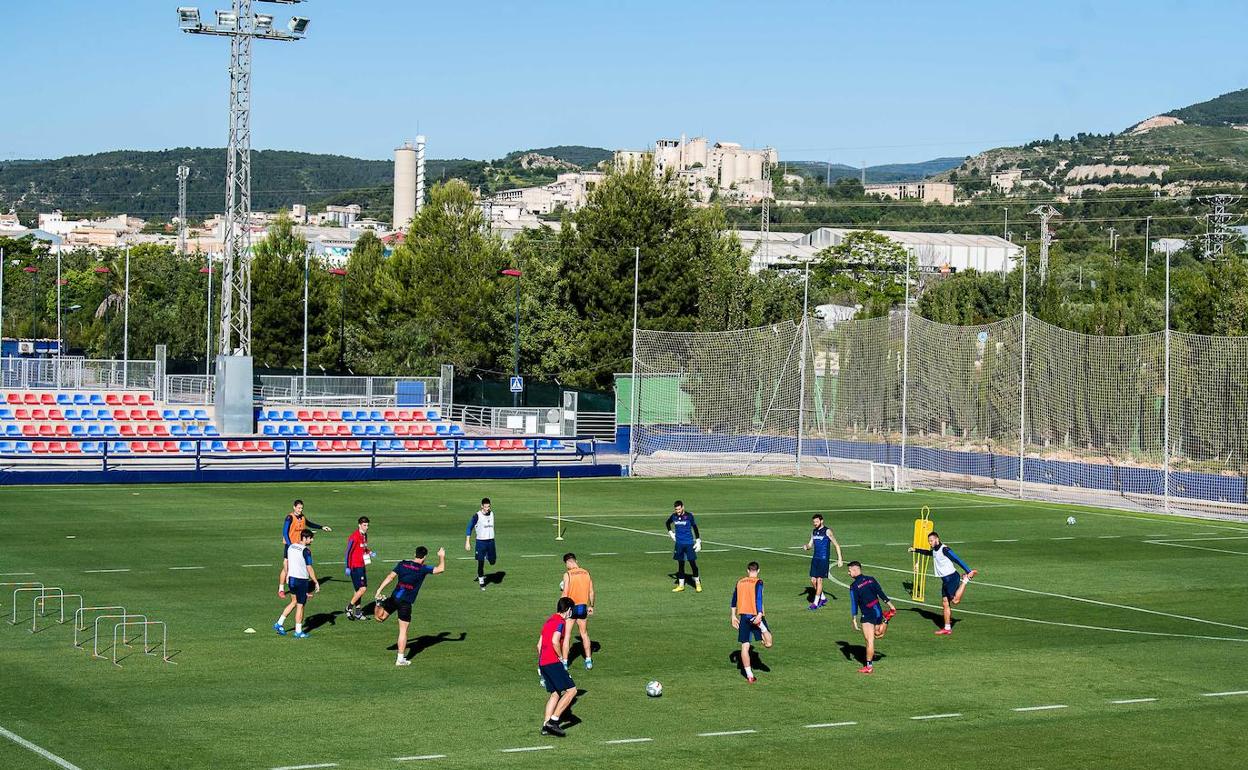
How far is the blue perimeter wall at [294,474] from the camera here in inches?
1882

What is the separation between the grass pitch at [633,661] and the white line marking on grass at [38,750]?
0.30 feet

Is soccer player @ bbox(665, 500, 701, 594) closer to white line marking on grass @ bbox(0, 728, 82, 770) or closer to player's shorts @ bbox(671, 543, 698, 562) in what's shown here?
player's shorts @ bbox(671, 543, 698, 562)

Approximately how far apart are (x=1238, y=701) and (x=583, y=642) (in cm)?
949

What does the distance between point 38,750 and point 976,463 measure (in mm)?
44681

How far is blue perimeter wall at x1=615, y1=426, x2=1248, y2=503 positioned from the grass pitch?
939cm

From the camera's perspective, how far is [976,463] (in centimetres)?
5612

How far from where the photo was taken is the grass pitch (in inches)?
680

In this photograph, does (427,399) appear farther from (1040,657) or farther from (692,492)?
(1040,657)

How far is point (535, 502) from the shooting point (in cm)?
4675

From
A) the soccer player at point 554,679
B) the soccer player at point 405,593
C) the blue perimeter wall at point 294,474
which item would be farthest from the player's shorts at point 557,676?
the blue perimeter wall at point 294,474

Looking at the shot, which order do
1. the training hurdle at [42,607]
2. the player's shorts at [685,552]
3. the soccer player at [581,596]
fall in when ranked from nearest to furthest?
the soccer player at [581,596]
the training hurdle at [42,607]
the player's shorts at [685,552]

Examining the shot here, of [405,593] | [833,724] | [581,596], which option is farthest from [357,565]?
[833,724]

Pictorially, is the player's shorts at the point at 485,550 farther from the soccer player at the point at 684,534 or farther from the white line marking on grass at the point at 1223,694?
the white line marking on grass at the point at 1223,694

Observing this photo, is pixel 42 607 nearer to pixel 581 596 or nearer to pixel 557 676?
pixel 581 596
